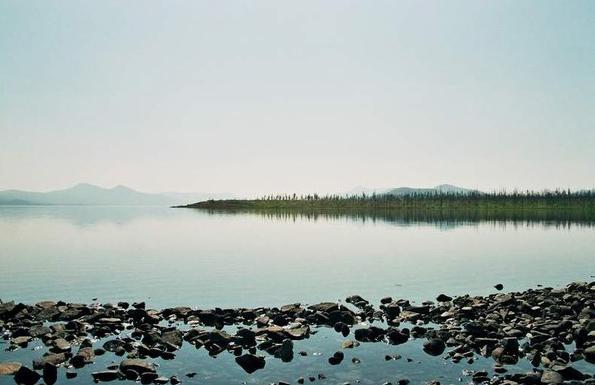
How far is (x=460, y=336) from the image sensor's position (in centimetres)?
2212

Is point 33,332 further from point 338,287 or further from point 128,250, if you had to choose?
point 128,250

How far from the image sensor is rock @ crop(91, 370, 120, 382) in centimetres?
1764

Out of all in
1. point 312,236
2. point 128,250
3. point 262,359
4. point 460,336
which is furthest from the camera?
point 312,236

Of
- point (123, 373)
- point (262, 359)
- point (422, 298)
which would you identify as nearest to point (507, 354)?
point (262, 359)

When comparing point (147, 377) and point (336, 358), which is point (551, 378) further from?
point (147, 377)

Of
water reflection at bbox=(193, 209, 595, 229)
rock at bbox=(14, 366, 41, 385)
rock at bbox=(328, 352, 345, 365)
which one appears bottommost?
rock at bbox=(328, 352, 345, 365)

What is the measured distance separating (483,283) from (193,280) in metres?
21.2

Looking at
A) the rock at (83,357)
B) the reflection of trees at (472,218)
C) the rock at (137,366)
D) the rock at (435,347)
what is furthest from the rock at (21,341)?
the reflection of trees at (472,218)

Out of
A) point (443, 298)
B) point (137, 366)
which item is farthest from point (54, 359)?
point (443, 298)

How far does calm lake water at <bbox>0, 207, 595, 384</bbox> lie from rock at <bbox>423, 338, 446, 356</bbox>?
1.36 ft

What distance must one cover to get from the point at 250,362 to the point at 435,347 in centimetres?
751

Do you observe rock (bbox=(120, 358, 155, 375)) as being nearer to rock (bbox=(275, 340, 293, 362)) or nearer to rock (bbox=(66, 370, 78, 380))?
rock (bbox=(66, 370, 78, 380))

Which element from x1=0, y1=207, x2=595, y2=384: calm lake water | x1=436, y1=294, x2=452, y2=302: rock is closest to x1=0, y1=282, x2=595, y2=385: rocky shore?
x1=436, y1=294, x2=452, y2=302: rock

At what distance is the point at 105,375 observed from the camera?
17719mm
